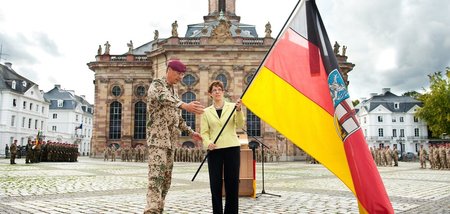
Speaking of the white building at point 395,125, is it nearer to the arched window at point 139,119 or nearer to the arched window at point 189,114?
the arched window at point 189,114

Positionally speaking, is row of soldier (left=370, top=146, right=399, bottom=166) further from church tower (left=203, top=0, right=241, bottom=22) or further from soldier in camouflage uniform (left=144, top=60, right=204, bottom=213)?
church tower (left=203, top=0, right=241, bottom=22)

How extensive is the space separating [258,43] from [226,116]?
115 feet

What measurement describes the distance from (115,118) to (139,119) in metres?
2.79

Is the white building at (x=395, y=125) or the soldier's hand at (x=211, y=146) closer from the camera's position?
the soldier's hand at (x=211, y=146)

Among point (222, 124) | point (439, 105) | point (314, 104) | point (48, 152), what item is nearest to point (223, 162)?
point (222, 124)

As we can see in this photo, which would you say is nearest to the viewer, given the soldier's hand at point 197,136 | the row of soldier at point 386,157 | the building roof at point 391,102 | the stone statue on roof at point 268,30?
the soldier's hand at point 197,136

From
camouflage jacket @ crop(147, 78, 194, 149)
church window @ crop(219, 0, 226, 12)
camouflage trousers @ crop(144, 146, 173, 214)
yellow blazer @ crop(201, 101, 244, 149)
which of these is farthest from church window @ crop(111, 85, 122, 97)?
camouflage trousers @ crop(144, 146, 173, 214)

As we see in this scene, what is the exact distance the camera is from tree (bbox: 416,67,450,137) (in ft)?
154

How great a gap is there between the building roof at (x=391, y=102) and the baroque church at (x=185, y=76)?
111ft

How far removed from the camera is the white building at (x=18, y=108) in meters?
50.0

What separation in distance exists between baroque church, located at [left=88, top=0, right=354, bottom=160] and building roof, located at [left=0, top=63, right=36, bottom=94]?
1585 centimetres

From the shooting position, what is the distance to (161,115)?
4.59 m

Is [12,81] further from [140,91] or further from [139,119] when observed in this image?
[139,119]

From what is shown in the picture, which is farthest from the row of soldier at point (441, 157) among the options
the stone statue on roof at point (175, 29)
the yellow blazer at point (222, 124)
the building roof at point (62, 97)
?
the building roof at point (62, 97)
